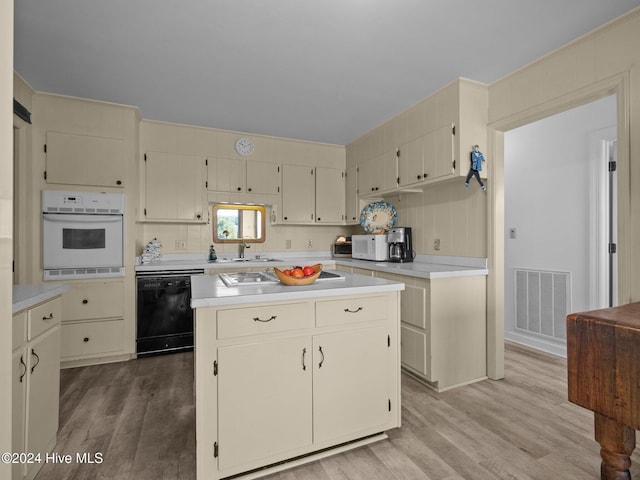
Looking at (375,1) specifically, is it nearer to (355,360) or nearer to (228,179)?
(355,360)

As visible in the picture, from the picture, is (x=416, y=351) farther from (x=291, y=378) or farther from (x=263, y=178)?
(x=263, y=178)

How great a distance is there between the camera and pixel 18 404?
139 centimetres

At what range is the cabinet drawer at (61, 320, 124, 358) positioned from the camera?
3.02 meters

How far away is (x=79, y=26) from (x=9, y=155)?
2116mm

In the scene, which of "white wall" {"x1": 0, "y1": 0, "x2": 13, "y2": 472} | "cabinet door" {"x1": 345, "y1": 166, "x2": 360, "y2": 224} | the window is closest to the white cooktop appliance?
the window

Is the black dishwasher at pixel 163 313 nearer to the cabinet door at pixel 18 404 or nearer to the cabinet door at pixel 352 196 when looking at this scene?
the cabinet door at pixel 18 404

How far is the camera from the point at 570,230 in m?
3.22

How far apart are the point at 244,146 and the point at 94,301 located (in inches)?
93.1

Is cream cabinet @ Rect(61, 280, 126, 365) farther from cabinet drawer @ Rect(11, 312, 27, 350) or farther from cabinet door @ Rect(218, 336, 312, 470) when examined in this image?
cabinet door @ Rect(218, 336, 312, 470)

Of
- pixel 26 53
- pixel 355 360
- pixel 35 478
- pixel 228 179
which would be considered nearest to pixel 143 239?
pixel 228 179

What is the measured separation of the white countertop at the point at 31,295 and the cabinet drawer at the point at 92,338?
5.13 ft

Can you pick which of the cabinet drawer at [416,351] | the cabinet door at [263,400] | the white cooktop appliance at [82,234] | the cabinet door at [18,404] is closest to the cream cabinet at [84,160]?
the white cooktop appliance at [82,234]

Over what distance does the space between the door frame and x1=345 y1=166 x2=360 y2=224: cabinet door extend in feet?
6.05

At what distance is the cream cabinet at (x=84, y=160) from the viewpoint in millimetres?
3045
